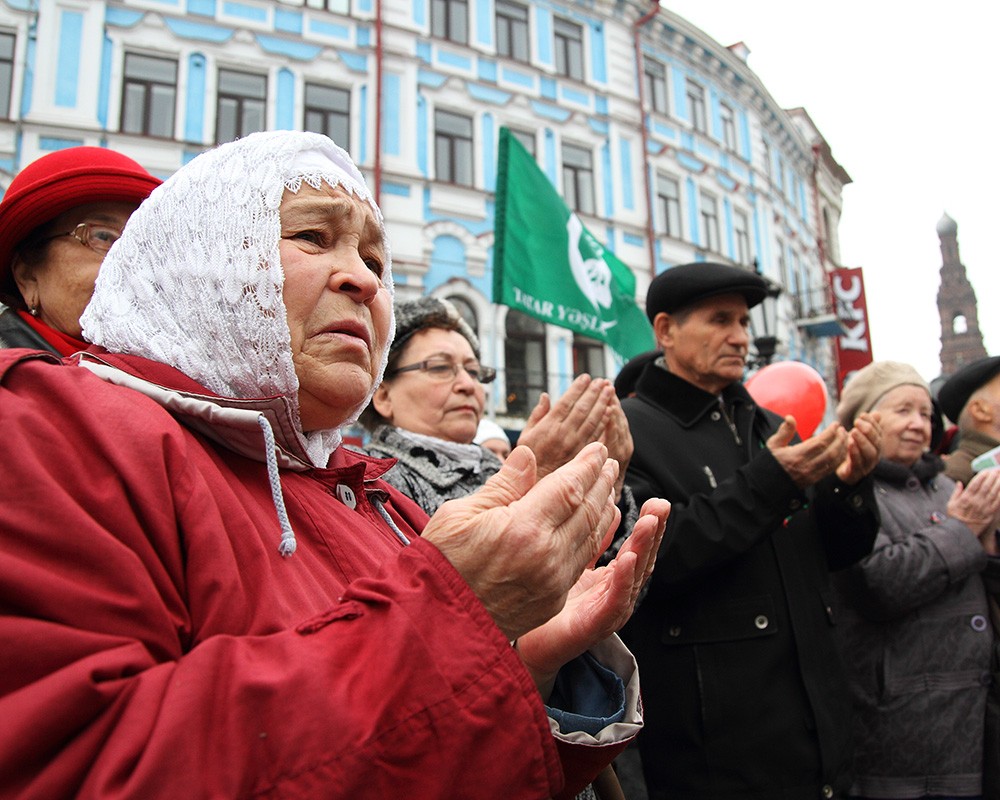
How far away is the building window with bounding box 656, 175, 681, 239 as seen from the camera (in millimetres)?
15453

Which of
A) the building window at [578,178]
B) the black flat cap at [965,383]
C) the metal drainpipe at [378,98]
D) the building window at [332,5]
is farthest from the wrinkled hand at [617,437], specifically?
the building window at [578,178]

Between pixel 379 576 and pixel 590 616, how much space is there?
425mm

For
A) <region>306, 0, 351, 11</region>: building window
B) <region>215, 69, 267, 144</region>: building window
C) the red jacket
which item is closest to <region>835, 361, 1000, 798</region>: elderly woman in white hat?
the red jacket

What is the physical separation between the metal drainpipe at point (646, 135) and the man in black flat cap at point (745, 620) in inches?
481

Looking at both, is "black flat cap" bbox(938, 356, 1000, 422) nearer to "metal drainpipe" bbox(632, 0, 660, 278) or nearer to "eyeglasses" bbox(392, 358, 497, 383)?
"eyeglasses" bbox(392, 358, 497, 383)

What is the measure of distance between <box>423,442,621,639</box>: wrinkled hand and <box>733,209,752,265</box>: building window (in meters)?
17.6

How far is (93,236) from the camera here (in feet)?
6.37

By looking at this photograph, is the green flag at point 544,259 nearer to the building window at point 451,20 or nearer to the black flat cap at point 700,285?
the black flat cap at point 700,285

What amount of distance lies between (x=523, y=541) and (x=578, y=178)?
14.2m

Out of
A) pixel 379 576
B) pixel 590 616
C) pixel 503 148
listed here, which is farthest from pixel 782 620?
pixel 503 148

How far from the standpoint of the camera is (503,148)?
5750 millimetres

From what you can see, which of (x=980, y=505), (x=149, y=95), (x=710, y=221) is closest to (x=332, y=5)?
(x=149, y=95)

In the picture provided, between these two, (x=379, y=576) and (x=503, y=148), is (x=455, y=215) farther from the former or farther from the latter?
(x=379, y=576)

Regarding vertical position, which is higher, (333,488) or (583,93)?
(583,93)
